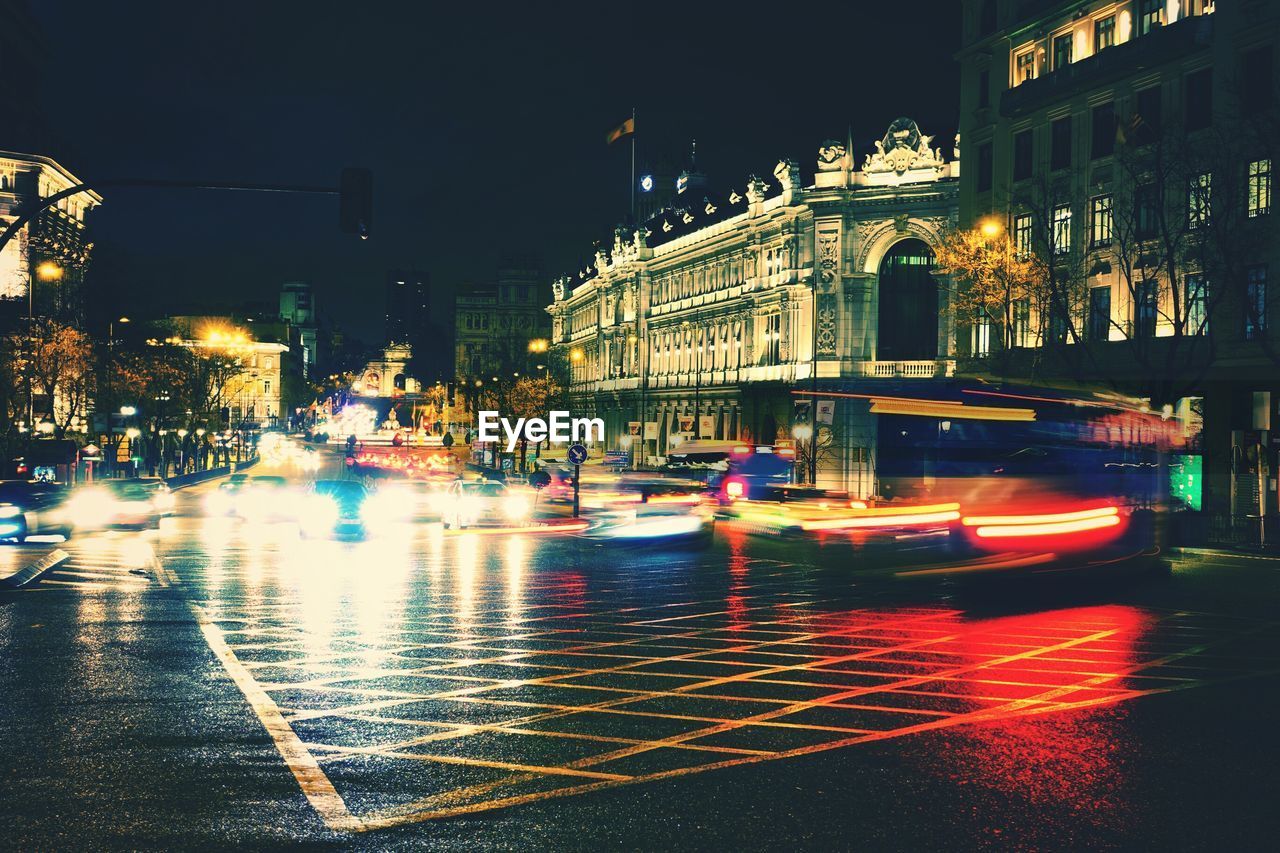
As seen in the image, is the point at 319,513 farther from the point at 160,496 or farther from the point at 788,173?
the point at 788,173

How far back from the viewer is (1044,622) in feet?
54.6

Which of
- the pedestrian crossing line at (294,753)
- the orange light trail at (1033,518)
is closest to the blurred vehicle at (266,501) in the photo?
the orange light trail at (1033,518)

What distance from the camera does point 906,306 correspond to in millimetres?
73312

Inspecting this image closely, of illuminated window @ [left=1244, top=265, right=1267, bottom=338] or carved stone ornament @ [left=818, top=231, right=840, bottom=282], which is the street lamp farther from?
illuminated window @ [left=1244, top=265, right=1267, bottom=338]

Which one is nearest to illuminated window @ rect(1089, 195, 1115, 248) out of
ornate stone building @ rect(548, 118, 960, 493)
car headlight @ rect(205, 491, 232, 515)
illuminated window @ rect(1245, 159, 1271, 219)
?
illuminated window @ rect(1245, 159, 1271, 219)

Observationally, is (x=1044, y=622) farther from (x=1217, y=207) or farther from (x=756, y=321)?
(x=756, y=321)

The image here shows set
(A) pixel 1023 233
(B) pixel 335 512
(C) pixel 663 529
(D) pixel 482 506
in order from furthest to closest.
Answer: (A) pixel 1023 233
(D) pixel 482 506
(B) pixel 335 512
(C) pixel 663 529

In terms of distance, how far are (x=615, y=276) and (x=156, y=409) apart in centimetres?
4203

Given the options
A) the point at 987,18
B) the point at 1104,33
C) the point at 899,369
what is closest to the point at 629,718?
the point at 1104,33

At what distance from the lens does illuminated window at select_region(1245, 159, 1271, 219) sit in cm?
3925

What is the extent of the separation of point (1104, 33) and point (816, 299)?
1116 inches

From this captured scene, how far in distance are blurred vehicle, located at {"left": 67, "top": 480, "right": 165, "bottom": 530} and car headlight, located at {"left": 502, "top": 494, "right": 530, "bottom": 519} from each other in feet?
36.5

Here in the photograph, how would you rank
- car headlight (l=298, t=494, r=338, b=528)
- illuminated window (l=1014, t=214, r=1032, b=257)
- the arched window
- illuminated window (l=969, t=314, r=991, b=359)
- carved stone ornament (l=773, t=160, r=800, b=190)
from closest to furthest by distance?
car headlight (l=298, t=494, r=338, b=528), illuminated window (l=1014, t=214, r=1032, b=257), illuminated window (l=969, t=314, r=991, b=359), the arched window, carved stone ornament (l=773, t=160, r=800, b=190)

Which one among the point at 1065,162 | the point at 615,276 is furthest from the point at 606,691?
the point at 615,276
